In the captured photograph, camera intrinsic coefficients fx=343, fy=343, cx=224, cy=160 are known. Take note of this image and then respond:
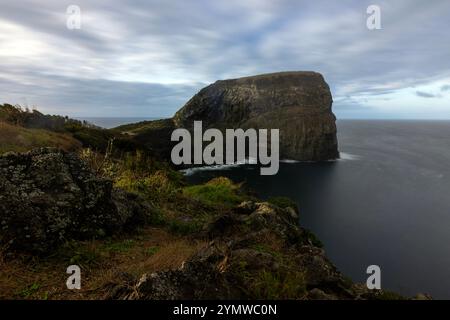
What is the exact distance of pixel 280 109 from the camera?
428ft

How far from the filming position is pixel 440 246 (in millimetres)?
40156

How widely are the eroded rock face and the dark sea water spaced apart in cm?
1774

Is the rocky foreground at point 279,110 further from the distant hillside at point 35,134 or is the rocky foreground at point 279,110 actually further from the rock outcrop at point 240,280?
the rock outcrop at point 240,280

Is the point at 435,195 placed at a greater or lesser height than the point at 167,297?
lesser

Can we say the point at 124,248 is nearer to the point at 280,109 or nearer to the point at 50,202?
the point at 50,202

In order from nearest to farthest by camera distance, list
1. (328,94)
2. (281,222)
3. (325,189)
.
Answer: (281,222) < (325,189) < (328,94)

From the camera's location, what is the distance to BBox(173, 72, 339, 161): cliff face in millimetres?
115938

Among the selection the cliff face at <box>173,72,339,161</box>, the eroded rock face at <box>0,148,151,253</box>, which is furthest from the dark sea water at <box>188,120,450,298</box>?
the eroded rock face at <box>0,148,151,253</box>

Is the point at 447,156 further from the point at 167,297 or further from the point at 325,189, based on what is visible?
the point at 167,297

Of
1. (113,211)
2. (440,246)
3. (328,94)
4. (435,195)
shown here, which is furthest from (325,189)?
(328,94)

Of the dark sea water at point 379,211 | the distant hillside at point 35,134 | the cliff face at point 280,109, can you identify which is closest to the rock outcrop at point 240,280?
the distant hillside at point 35,134

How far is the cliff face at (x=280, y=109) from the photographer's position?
115938mm

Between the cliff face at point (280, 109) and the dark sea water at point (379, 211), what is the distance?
15675 mm
